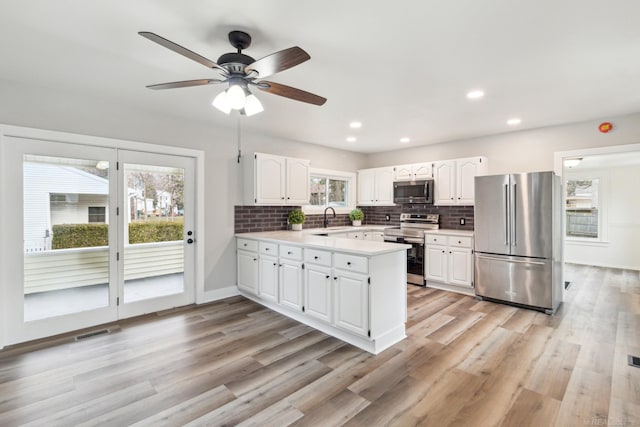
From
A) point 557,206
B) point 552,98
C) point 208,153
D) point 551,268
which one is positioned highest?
point 552,98

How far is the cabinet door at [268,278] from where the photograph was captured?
376 centimetres

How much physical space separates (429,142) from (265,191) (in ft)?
9.91

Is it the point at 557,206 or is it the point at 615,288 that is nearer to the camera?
the point at 557,206

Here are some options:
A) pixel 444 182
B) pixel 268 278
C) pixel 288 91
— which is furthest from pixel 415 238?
pixel 288 91

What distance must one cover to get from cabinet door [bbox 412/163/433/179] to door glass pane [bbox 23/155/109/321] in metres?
4.57

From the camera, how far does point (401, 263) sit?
310 cm

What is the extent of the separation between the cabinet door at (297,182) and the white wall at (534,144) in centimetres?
232

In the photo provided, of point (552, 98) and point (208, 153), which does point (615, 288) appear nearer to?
point (552, 98)

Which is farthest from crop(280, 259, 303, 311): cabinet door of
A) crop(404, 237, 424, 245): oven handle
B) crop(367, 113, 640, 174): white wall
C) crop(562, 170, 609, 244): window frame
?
crop(562, 170, 609, 244): window frame

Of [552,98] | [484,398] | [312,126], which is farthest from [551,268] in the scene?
[312,126]

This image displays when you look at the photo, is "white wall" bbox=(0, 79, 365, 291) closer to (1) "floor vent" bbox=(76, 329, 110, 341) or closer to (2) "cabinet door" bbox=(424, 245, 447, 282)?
(1) "floor vent" bbox=(76, 329, 110, 341)

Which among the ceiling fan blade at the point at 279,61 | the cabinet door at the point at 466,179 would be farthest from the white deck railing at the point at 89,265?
the cabinet door at the point at 466,179

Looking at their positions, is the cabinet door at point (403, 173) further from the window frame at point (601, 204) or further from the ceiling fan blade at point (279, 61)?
the ceiling fan blade at point (279, 61)

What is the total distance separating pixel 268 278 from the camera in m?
3.87
